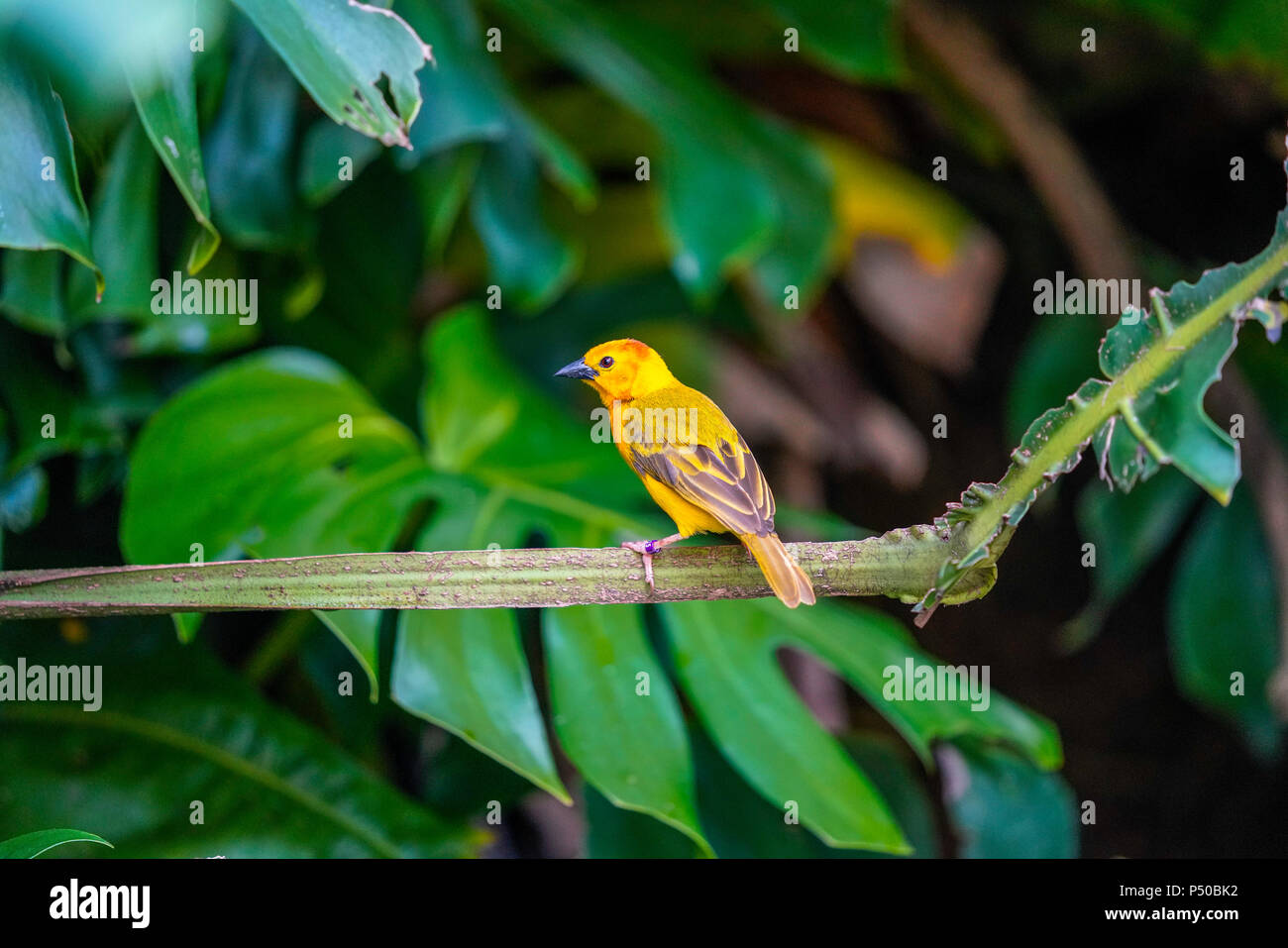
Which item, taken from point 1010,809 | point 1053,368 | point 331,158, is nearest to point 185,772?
point 331,158

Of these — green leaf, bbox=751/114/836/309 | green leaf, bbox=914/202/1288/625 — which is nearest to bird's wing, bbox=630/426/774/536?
green leaf, bbox=914/202/1288/625

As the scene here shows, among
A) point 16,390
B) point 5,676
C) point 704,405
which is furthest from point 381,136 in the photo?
point 5,676

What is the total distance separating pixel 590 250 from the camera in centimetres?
220

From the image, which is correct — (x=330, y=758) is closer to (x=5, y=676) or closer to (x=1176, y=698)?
(x=5, y=676)

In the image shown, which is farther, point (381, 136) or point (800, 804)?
point (800, 804)

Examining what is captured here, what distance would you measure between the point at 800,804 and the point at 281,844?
633 millimetres

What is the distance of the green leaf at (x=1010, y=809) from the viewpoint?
140 centimetres

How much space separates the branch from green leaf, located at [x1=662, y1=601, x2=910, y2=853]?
0.49 m

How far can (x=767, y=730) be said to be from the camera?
1166mm

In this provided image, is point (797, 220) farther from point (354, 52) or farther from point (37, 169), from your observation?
point (37, 169)

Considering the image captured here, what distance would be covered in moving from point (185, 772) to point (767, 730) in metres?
0.74

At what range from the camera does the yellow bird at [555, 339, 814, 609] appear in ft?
2.20

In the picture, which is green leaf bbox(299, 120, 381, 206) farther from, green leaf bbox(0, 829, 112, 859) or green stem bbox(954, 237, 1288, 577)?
green stem bbox(954, 237, 1288, 577)

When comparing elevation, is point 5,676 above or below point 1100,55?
below
